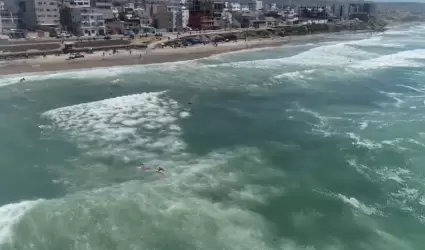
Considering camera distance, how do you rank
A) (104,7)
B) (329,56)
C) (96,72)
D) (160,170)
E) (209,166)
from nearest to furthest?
(160,170), (209,166), (96,72), (329,56), (104,7)

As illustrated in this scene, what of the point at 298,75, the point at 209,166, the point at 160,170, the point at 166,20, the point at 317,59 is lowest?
the point at 209,166

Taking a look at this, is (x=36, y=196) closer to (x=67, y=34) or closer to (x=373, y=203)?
(x=373, y=203)

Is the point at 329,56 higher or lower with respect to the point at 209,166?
higher

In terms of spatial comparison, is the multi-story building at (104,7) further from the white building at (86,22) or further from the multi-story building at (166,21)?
the multi-story building at (166,21)

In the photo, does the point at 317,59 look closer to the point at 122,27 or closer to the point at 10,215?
the point at 122,27

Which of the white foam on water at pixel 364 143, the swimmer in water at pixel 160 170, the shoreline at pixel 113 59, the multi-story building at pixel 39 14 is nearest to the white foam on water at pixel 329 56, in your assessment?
the shoreline at pixel 113 59

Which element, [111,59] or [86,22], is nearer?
[111,59]

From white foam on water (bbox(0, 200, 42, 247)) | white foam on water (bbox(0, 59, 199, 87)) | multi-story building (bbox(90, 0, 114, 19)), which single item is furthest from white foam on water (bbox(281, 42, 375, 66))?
white foam on water (bbox(0, 200, 42, 247))

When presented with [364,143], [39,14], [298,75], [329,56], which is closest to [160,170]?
[364,143]
